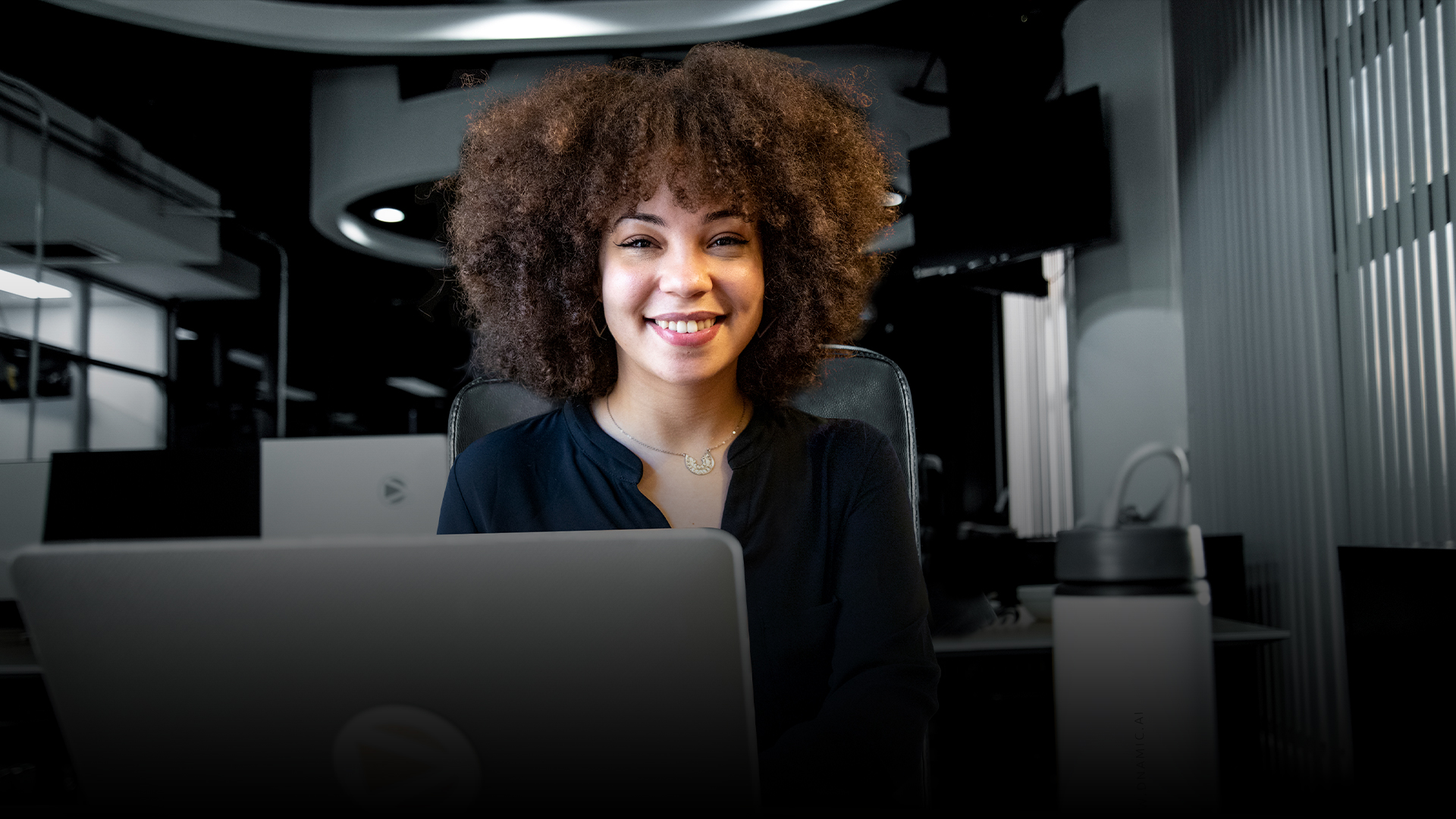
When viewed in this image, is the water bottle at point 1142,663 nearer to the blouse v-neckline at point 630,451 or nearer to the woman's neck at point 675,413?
the blouse v-neckline at point 630,451

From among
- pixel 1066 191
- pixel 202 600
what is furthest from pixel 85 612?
pixel 1066 191

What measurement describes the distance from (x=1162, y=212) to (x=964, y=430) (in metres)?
2.40

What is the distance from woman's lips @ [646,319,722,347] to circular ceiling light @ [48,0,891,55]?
3751 millimetres

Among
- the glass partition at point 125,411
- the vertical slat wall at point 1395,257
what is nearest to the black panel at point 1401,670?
the vertical slat wall at point 1395,257

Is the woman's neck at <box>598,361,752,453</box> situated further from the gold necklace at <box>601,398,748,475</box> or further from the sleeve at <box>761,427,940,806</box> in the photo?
the sleeve at <box>761,427,940,806</box>

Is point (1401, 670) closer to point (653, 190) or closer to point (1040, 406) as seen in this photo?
point (653, 190)

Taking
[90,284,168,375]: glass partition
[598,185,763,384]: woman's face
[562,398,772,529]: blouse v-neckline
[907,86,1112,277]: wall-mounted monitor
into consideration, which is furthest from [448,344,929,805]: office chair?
[90,284,168,375]: glass partition

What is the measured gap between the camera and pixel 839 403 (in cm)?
138

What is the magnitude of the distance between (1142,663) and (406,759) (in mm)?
362

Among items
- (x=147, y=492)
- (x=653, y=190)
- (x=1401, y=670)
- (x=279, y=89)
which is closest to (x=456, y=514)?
(x=653, y=190)

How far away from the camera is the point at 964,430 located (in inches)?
230

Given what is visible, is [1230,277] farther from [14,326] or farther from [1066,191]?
[14,326]

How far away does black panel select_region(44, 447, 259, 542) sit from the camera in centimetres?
195

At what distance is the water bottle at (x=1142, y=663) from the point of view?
0.40m
